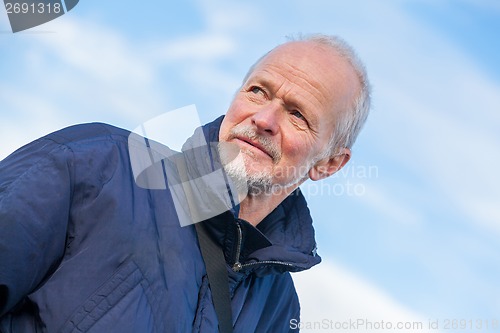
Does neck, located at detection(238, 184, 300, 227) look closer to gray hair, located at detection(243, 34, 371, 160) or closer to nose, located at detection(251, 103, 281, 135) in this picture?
nose, located at detection(251, 103, 281, 135)

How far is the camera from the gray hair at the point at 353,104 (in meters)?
5.19

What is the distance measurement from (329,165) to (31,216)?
293 cm

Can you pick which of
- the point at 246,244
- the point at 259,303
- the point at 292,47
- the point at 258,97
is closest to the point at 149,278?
the point at 246,244

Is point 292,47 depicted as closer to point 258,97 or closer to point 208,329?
point 258,97

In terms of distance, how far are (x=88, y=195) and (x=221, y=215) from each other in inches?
31.5

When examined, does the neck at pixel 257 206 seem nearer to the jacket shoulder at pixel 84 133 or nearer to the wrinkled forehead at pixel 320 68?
the wrinkled forehead at pixel 320 68

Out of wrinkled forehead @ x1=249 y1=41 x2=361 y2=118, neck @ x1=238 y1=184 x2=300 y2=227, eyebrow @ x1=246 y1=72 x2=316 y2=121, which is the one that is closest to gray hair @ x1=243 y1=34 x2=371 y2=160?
wrinkled forehead @ x1=249 y1=41 x2=361 y2=118

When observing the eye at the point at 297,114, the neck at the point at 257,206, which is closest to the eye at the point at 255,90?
the eye at the point at 297,114

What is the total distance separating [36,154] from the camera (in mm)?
3223

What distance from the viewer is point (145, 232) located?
134 inches

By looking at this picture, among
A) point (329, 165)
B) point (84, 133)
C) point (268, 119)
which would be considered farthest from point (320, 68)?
point (84, 133)

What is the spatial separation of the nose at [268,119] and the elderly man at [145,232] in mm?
10

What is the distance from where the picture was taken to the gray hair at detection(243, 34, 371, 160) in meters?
5.19

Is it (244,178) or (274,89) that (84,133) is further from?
(274,89)
